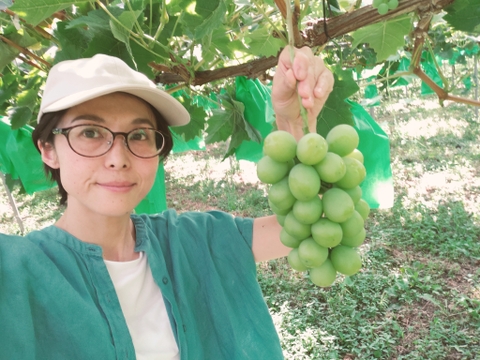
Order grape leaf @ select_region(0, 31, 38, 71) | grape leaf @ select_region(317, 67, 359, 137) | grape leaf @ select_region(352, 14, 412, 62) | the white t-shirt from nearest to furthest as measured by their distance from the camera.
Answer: the white t-shirt, grape leaf @ select_region(352, 14, 412, 62), grape leaf @ select_region(317, 67, 359, 137), grape leaf @ select_region(0, 31, 38, 71)

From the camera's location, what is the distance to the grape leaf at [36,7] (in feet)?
4.28

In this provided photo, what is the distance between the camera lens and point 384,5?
1.09 m

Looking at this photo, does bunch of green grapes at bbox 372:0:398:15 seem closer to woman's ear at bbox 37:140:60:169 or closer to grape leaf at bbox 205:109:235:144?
woman's ear at bbox 37:140:60:169

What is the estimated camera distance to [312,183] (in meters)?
0.80

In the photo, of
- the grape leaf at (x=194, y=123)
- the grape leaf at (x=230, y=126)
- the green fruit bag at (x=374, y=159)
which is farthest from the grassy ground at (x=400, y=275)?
the grape leaf at (x=194, y=123)

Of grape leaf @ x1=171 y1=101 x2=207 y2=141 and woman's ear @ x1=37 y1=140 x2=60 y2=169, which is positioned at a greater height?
grape leaf @ x1=171 y1=101 x2=207 y2=141

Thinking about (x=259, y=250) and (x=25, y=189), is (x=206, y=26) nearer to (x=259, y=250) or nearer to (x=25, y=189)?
(x=259, y=250)

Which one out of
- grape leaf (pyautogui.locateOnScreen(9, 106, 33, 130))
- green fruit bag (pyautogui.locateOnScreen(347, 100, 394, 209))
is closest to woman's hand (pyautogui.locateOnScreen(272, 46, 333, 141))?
green fruit bag (pyautogui.locateOnScreen(347, 100, 394, 209))

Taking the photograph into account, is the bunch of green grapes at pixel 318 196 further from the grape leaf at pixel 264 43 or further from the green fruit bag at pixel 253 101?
the green fruit bag at pixel 253 101

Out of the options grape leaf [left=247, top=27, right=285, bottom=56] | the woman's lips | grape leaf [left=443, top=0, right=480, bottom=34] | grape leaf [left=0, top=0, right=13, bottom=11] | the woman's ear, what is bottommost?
the woman's lips

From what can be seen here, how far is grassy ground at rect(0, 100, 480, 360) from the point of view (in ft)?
11.0

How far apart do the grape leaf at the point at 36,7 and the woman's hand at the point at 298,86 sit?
29.4 inches

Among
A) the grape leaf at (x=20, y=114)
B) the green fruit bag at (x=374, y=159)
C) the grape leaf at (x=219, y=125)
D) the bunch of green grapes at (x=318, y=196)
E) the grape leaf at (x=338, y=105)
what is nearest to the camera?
the bunch of green grapes at (x=318, y=196)

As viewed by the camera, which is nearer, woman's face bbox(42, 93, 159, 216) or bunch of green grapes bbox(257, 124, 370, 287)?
bunch of green grapes bbox(257, 124, 370, 287)
